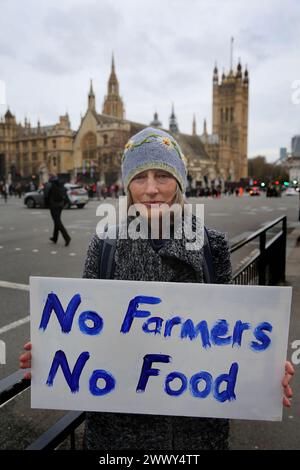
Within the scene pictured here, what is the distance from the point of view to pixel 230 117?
121375mm

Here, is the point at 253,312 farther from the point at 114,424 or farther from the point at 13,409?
the point at 13,409

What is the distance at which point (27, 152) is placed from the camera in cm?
9531

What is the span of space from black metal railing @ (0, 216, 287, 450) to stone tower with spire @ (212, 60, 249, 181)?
4433 inches

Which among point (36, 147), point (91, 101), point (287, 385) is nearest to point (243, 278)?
point (287, 385)

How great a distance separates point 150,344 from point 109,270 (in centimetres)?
32

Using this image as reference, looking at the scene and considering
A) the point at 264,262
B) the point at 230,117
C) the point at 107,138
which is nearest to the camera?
the point at 264,262

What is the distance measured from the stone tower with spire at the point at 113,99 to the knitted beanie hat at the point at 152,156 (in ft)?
333

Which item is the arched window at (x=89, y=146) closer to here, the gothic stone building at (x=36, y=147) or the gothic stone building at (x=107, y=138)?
the gothic stone building at (x=107, y=138)

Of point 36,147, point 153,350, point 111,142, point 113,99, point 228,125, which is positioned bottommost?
point 153,350

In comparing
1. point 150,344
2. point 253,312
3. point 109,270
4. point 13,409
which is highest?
point 109,270

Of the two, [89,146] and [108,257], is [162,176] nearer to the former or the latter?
[108,257]

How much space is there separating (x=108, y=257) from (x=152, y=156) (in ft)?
1.42
